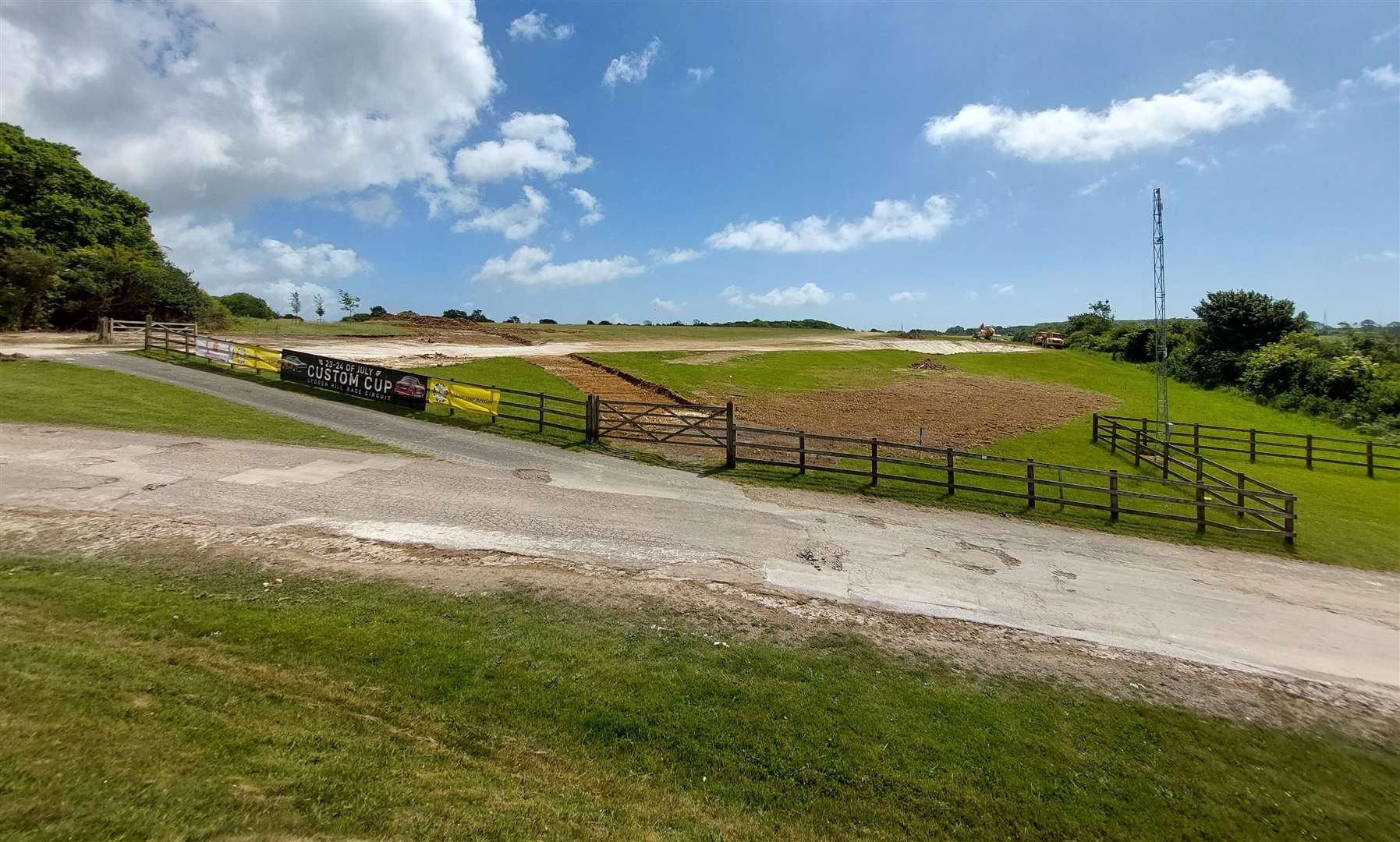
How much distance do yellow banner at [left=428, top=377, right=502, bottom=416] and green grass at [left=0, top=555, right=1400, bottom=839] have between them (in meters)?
13.4

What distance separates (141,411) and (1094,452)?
35.6m

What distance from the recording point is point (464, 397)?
71.4 ft

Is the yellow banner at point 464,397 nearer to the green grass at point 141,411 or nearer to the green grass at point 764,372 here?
the green grass at point 141,411

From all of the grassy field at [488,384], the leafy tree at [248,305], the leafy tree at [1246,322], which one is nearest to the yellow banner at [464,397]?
the grassy field at [488,384]

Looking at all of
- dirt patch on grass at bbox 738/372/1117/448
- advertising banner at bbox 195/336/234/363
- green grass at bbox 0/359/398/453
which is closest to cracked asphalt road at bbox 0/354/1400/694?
green grass at bbox 0/359/398/453

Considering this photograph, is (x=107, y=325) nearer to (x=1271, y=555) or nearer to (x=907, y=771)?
(x=907, y=771)

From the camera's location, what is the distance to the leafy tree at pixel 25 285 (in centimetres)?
3309

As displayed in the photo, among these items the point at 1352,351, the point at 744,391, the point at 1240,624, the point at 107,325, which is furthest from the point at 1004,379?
the point at 107,325

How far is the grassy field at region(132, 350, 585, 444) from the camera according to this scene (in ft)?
68.2

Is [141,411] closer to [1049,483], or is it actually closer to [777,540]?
[777,540]

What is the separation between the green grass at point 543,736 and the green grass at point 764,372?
23413 mm

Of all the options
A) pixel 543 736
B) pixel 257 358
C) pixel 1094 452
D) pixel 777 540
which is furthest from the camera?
pixel 257 358

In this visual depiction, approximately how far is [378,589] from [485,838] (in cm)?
523

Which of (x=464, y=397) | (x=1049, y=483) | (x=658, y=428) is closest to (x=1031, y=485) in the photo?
(x=1049, y=483)
